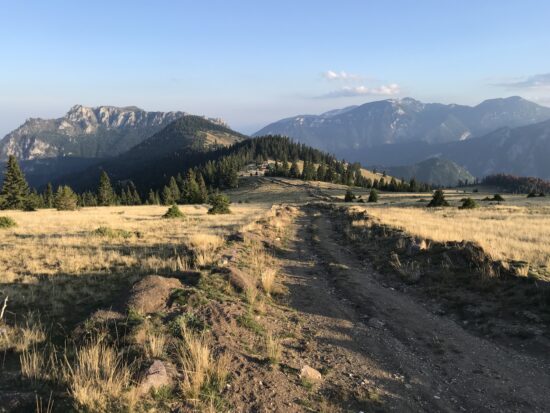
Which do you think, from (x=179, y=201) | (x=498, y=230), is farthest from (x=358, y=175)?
(x=498, y=230)

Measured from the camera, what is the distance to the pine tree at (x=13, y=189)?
3061 inches

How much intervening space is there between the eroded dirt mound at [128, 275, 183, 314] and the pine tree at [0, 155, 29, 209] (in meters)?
83.9

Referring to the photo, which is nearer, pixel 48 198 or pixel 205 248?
pixel 205 248

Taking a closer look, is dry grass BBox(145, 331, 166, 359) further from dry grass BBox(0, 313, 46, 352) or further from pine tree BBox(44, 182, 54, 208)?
pine tree BBox(44, 182, 54, 208)

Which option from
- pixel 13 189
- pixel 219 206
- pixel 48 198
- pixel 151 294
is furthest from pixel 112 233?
pixel 48 198

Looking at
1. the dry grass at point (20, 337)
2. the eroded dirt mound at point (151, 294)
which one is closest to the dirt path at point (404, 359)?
the eroded dirt mound at point (151, 294)

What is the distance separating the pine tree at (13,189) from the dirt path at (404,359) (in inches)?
3333

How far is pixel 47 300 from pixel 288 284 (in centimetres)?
774

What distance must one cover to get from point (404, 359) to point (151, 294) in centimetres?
622

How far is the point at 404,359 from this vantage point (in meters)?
8.36

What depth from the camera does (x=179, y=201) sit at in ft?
385

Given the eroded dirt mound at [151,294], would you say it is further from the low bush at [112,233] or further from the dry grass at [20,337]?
the low bush at [112,233]

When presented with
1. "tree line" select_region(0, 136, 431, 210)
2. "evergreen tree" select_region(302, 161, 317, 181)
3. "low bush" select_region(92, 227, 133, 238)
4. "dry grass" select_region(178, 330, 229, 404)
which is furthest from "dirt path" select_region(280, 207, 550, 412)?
"evergreen tree" select_region(302, 161, 317, 181)

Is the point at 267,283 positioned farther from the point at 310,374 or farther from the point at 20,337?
the point at 20,337
